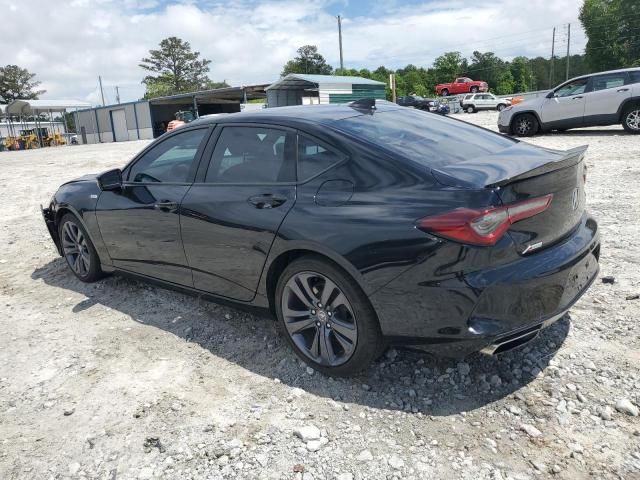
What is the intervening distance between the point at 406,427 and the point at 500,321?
72 cm

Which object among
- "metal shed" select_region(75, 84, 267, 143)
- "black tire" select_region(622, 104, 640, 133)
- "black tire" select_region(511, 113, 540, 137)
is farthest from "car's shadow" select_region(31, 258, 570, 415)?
"metal shed" select_region(75, 84, 267, 143)

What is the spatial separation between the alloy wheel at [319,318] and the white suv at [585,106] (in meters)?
13.0

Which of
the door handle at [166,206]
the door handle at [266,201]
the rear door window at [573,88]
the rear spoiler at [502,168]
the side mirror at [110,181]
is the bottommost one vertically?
the door handle at [166,206]

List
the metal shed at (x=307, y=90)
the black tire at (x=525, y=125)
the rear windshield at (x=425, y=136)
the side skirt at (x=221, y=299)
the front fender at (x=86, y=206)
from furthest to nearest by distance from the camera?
the metal shed at (x=307, y=90) < the black tire at (x=525, y=125) < the front fender at (x=86, y=206) < the side skirt at (x=221, y=299) < the rear windshield at (x=425, y=136)

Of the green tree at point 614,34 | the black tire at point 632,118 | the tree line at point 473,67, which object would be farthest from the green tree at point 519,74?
the black tire at point 632,118

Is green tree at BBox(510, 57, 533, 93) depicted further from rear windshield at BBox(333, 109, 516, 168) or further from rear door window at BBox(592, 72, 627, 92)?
rear windshield at BBox(333, 109, 516, 168)

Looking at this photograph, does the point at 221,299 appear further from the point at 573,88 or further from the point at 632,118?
the point at 573,88

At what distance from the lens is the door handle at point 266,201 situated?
3070 mm

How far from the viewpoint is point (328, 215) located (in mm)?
2793

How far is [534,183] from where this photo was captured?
2.55m

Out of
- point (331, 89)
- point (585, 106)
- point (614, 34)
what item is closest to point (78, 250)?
point (585, 106)

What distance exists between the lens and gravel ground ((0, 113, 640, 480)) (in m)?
2.37

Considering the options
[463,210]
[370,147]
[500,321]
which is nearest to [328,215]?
[370,147]

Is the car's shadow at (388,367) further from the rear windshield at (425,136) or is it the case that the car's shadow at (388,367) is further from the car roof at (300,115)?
the car roof at (300,115)
